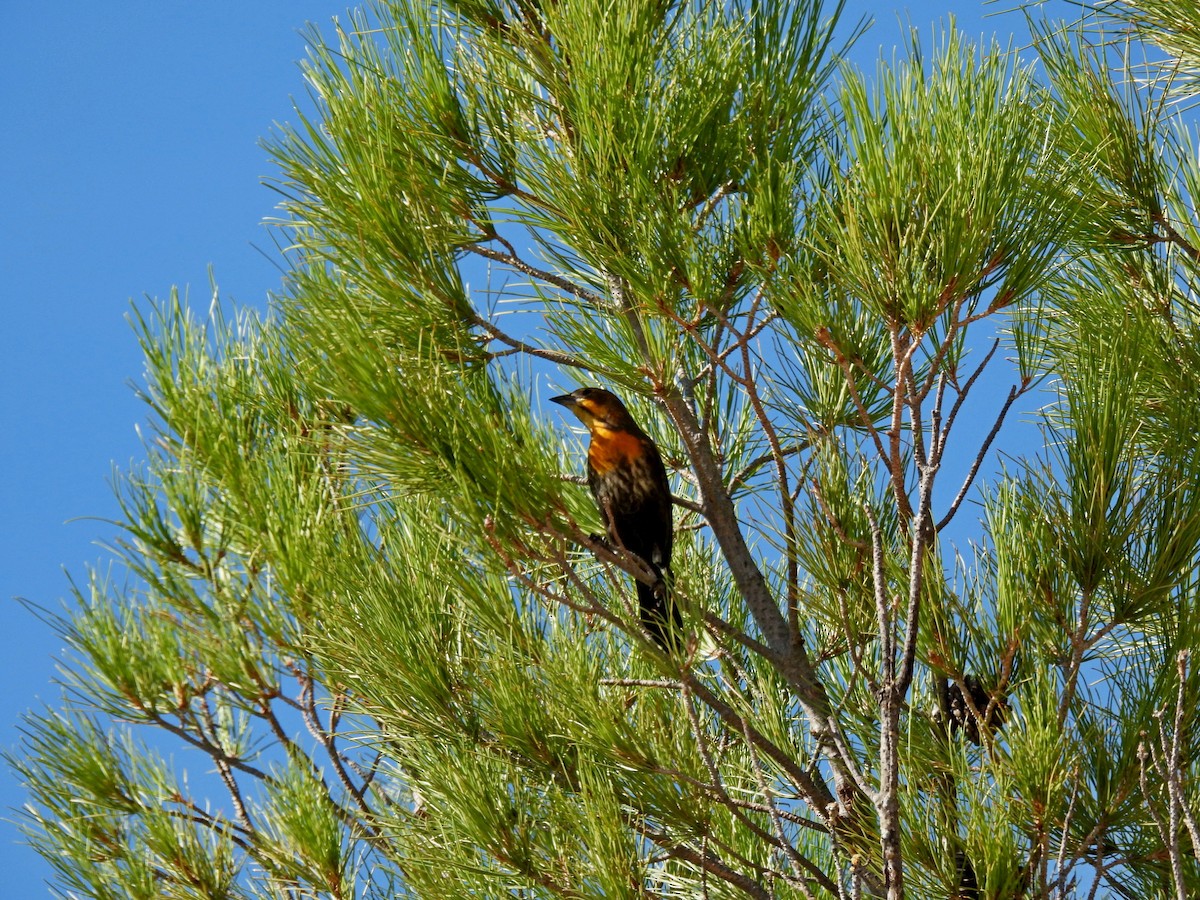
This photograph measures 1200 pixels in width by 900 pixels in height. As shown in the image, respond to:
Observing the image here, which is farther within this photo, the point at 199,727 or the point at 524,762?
the point at 199,727

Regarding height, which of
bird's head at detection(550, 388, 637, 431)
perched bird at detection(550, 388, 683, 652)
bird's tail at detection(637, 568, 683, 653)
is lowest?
bird's tail at detection(637, 568, 683, 653)

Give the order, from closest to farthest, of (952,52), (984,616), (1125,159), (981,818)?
(981,818) → (952,52) → (984,616) → (1125,159)

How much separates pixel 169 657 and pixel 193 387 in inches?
18.5

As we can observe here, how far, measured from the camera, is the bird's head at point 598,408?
2184mm

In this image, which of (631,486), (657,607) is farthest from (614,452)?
(657,607)

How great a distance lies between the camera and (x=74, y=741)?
2.28m

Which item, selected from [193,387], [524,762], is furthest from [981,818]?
[193,387]

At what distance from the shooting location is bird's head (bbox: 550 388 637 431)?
218 centimetres

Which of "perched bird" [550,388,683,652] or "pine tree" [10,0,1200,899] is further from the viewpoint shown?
"perched bird" [550,388,683,652]

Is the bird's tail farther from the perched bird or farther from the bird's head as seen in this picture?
the bird's head

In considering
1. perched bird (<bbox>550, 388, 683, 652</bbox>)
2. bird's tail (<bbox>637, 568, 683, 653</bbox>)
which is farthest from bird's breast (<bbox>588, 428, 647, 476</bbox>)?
bird's tail (<bbox>637, 568, 683, 653</bbox>)

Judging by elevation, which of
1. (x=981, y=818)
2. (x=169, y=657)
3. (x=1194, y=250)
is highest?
(x=1194, y=250)

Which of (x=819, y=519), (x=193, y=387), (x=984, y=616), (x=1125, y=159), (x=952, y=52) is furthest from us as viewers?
(x=193, y=387)

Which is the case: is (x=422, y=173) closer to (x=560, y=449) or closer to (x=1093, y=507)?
(x=560, y=449)
